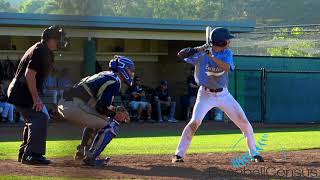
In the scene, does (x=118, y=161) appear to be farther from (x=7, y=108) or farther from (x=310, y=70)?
(x=310, y=70)

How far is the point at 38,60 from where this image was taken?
803 centimetres

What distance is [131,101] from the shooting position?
21.1m

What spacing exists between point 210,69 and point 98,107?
1.89 metres

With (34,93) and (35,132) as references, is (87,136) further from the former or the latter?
(34,93)

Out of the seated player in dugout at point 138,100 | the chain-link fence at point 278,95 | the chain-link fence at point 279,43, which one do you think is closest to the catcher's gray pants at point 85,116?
the seated player in dugout at point 138,100

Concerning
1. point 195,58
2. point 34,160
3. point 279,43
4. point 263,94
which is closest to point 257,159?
point 195,58

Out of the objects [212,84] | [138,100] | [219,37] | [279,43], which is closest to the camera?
[219,37]

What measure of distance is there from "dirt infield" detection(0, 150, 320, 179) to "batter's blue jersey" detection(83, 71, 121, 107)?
885mm

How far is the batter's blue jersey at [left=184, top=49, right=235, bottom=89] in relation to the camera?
340 inches

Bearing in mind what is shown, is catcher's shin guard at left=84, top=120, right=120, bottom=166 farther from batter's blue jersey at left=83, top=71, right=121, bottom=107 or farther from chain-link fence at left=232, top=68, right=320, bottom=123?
chain-link fence at left=232, top=68, right=320, bottom=123

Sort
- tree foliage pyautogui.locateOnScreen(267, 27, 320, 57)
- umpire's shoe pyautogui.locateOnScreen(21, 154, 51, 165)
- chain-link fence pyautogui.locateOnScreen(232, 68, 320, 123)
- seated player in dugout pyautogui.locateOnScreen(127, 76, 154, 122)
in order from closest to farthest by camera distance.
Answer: umpire's shoe pyautogui.locateOnScreen(21, 154, 51, 165)
seated player in dugout pyautogui.locateOnScreen(127, 76, 154, 122)
chain-link fence pyautogui.locateOnScreen(232, 68, 320, 123)
tree foliage pyautogui.locateOnScreen(267, 27, 320, 57)

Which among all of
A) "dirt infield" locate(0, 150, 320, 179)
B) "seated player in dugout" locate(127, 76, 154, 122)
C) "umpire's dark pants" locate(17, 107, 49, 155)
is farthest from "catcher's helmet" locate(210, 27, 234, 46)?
"seated player in dugout" locate(127, 76, 154, 122)

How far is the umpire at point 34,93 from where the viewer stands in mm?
7992

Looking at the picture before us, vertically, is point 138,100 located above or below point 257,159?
below
